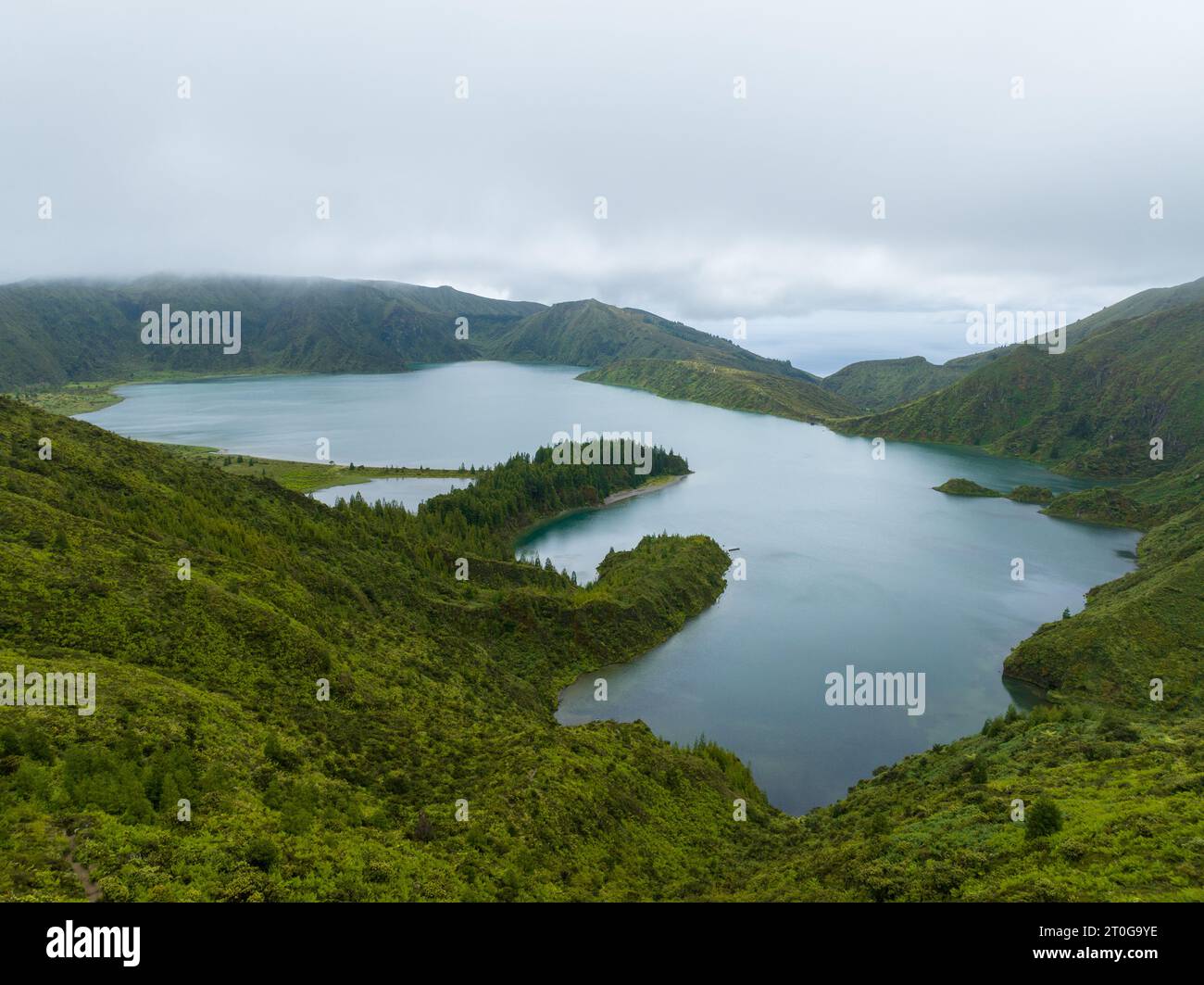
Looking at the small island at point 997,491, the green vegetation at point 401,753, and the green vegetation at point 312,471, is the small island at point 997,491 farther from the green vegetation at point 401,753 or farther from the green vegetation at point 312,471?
the green vegetation at point 312,471

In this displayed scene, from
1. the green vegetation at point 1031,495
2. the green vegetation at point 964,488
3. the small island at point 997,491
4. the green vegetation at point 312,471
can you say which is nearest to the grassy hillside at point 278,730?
the green vegetation at point 312,471

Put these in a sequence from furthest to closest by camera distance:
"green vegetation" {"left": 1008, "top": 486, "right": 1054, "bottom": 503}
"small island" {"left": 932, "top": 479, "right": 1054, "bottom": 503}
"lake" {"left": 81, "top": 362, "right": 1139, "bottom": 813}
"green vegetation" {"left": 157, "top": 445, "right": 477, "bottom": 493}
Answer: "small island" {"left": 932, "top": 479, "right": 1054, "bottom": 503} < "green vegetation" {"left": 1008, "top": 486, "right": 1054, "bottom": 503} < "green vegetation" {"left": 157, "top": 445, "right": 477, "bottom": 493} < "lake" {"left": 81, "top": 362, "right": 1139, "bottom": 813}

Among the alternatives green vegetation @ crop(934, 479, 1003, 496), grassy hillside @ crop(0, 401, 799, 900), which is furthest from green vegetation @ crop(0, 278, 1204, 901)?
green vegetation @ crop(934, 479, 1003, 496)

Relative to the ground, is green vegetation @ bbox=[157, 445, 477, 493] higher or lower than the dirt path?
higher

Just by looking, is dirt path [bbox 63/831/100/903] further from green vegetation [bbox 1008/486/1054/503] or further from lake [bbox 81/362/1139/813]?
green vegetation [bbox 1008/486/1054/503]

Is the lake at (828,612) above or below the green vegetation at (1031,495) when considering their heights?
below

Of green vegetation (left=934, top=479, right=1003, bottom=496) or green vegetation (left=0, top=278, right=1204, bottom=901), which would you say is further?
green vegetation (left=934, top=479, right=1003, bottom=496)

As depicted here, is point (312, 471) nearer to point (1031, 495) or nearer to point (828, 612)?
point (828, 612)
